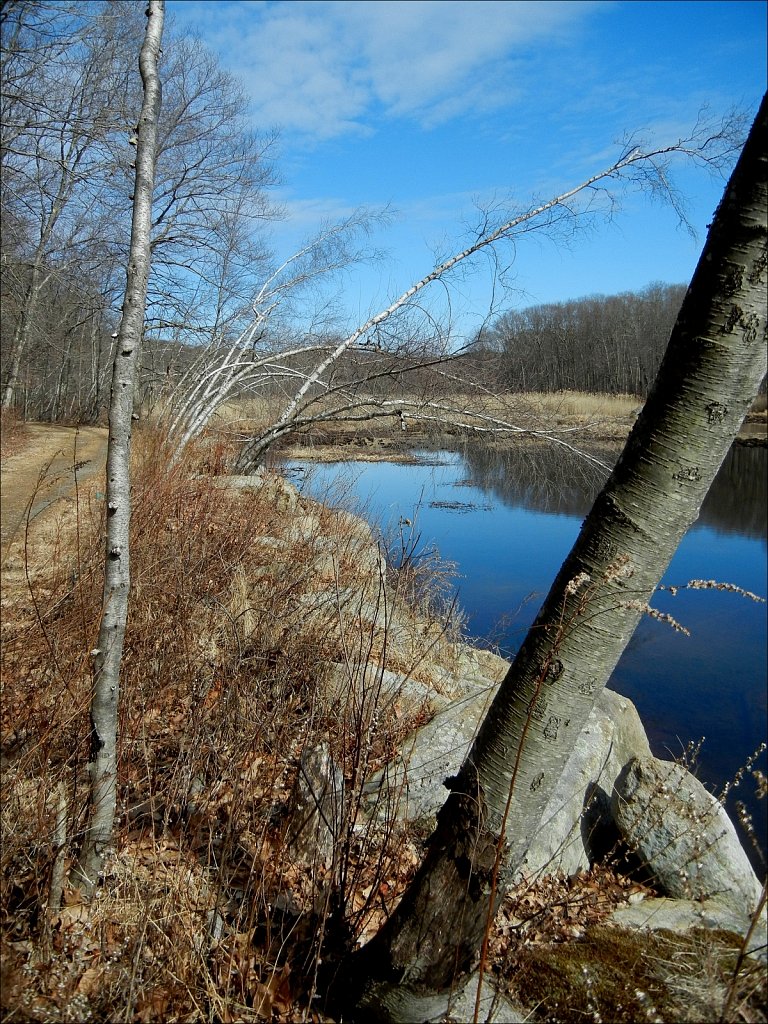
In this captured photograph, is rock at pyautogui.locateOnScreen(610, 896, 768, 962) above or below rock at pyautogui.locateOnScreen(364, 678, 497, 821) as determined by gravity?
below

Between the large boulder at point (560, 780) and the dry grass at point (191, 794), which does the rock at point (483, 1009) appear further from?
the large boulder at point (560, 780)

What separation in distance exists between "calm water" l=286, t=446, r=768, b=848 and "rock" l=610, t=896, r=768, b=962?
2.27 m

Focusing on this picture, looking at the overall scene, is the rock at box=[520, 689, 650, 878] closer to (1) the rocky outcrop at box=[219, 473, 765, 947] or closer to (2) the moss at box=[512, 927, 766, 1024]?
(1) the rocky outcrop at box=[219, 473, 765, 947]

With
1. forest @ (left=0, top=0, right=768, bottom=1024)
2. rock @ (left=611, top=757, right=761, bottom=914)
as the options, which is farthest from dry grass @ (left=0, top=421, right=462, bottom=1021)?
rock @ (left=611, top=757, right=761, bottom=914)

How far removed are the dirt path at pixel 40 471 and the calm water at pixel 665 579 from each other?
3.15 metres

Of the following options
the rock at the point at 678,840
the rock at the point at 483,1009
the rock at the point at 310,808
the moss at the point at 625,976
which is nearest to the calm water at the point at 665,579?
the rock at the point at 678,840

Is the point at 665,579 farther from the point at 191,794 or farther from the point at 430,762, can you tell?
the point at 191,794

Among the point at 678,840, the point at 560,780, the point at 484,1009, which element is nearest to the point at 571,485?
the point at 560,780

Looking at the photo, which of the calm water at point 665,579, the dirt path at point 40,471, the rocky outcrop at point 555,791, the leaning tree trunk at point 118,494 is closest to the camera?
the leaning tree trunk at point 118,494

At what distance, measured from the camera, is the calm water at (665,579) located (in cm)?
750

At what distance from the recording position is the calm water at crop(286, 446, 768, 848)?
24.6ft

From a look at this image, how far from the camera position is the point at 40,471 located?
7758 mm

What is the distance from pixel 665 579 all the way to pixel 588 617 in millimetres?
10354

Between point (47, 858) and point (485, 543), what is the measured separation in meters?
12.0
